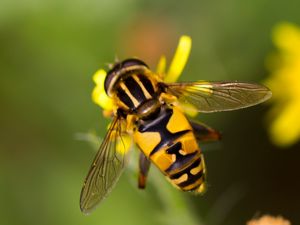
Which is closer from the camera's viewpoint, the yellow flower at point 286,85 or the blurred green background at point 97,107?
the yellow flower at point 286,85

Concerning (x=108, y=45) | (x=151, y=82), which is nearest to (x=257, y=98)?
(x=151, y=82)

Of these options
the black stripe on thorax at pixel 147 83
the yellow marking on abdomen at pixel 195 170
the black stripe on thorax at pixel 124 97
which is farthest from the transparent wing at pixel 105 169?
the yellow marking on abdomen at pixel 195 170

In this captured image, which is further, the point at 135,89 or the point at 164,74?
the point at 164,74

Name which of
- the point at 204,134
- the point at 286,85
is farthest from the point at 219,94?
the point at 286,85

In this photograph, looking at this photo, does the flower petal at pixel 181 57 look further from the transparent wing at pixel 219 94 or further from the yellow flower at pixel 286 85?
the yellow flower at pixel 286 85

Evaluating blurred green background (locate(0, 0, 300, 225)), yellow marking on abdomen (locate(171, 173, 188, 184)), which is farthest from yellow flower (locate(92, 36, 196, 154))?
blurred green background (locate(0, 0, 300, 225))

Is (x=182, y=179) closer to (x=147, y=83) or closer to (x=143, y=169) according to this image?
(x=143, y=169)
